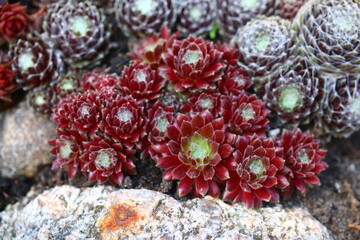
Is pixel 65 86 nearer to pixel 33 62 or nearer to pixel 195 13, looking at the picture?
pixel 33 62

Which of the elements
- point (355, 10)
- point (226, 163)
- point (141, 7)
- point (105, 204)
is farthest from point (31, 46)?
point (355, 10)

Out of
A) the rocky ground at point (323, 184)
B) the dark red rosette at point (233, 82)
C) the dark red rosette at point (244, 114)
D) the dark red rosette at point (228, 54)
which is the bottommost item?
the rocky ground at point (323, 184)

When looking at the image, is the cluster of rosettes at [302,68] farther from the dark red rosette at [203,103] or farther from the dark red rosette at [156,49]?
the dark red rosette at [156,49]

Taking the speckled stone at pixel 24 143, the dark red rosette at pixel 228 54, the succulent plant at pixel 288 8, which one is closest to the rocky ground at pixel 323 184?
the speckled stone at pixel 24 143

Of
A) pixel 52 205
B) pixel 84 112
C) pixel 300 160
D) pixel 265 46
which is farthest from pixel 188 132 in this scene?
pixel 52 205

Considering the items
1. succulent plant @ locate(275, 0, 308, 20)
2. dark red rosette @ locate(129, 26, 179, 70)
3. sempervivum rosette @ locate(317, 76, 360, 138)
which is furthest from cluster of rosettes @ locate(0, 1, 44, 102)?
sempervivum rosette @ locate(317, 76, 360, 138)

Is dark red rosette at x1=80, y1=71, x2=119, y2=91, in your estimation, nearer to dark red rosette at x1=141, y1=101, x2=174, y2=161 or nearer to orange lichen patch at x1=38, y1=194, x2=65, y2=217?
dark red rosette at x1=141, y1=101, x2=174, y2=161

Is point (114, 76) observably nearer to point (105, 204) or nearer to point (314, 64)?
point (105, 204)
